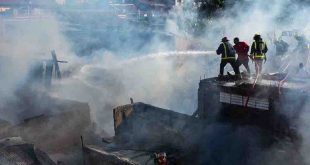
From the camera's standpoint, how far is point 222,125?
8.66 m

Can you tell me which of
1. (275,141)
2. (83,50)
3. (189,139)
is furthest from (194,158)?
(83,50)

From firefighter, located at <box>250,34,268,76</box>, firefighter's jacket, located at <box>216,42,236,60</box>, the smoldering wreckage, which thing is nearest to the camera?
the smoldering wreckage

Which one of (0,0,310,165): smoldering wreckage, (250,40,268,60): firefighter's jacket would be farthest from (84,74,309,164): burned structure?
(250,40,268,60): firefighter's jacket

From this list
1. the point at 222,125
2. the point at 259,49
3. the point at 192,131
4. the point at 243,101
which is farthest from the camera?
the point at 259,49

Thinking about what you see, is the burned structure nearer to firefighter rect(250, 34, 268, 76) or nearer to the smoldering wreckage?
the smoldering wreckage

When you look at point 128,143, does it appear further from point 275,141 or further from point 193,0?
point 193,0

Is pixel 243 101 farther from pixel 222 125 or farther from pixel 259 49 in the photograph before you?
pixel 259 49

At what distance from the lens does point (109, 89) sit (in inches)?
603

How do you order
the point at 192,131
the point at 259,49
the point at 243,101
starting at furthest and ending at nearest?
the point at 259,49 < the point at 192,131 < the point at 243,101

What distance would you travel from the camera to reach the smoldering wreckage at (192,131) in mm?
7578

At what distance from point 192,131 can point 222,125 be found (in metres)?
0.71

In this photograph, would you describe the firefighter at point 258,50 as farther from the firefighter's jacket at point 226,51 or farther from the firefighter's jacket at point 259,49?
the firefighter's jacket at point 226,51

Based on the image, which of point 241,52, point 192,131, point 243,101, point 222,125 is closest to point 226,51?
point 241,52

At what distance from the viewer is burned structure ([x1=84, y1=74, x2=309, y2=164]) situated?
Result: 7.66 metres
